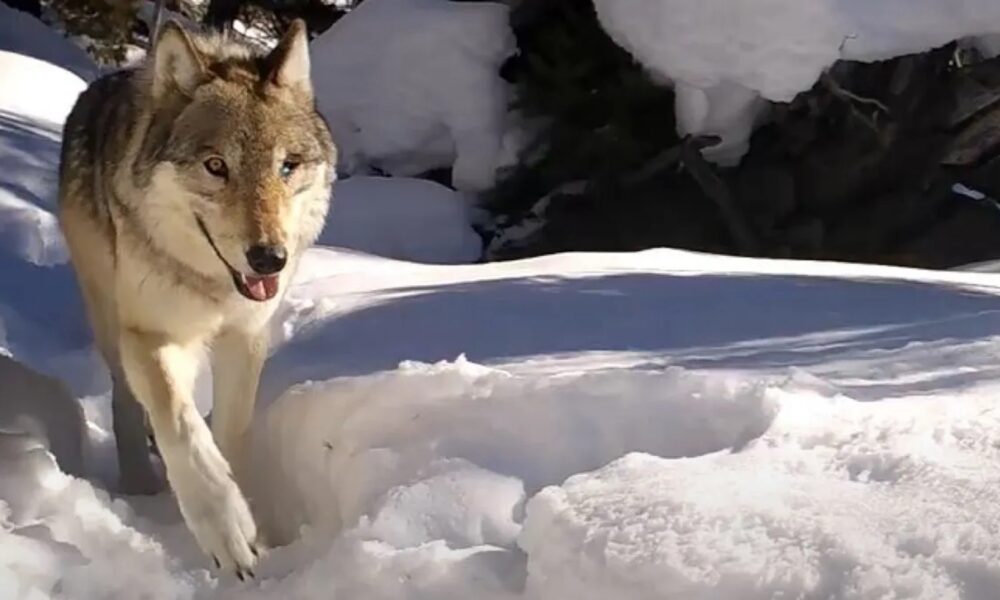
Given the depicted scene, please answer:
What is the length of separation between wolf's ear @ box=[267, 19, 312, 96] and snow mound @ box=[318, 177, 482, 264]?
5.20 metres

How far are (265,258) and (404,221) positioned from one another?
6.49 metres

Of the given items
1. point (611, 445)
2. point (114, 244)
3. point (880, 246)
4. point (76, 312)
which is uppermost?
point (611, 445)

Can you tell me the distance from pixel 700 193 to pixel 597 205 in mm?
792

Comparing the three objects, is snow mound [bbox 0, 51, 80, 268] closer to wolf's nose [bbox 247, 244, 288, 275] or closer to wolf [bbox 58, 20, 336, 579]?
wolf [bbox 58, 20, 336, 579]

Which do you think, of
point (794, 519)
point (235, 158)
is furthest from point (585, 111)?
point (794, 519)

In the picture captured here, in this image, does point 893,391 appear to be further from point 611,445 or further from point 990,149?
point 990,149

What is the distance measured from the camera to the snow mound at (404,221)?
932cm

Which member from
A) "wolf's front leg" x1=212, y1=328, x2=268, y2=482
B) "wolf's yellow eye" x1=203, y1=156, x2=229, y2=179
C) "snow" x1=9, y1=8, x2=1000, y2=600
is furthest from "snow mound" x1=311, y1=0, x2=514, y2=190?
"wolf's yellow eye" x1=203, y1=156, x2=229, y2=179

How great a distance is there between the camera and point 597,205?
31.2 feet

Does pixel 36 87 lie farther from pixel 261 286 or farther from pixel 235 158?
pixel 261 286

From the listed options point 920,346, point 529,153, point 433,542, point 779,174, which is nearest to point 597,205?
point 529,153

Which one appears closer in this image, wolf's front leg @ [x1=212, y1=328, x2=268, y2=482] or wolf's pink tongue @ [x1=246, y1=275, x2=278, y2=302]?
wolf's pink tongue @ [x1=246, y1=275, x2=278, y2=302]

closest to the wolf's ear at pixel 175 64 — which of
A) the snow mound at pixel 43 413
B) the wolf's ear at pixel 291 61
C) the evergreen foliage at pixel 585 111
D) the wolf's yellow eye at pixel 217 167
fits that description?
the wolf's ear at pixel 291 61

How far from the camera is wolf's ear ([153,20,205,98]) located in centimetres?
359
